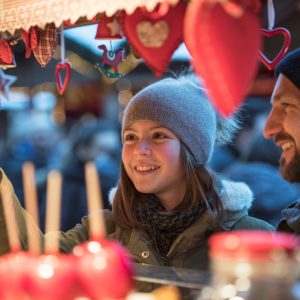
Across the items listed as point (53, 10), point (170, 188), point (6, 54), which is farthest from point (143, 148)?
point (53, 10)

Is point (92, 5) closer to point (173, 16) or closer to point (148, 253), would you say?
point (173, 16)

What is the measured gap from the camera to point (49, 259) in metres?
1.16

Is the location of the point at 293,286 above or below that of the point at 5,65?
below

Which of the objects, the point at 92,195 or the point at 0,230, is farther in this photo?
the point at 0,230

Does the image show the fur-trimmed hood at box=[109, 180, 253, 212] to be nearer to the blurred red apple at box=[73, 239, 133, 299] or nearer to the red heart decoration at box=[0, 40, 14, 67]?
the red heart decoration at box=[0, 40, 14, 67]

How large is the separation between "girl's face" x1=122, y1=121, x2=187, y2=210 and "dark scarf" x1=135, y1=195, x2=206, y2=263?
84mm

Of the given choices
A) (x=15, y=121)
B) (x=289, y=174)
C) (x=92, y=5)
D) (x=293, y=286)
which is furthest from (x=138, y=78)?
(x=293, y=286)

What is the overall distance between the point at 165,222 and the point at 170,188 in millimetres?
138

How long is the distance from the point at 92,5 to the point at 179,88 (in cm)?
92

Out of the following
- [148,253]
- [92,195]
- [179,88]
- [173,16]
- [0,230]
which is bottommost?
[148,253]

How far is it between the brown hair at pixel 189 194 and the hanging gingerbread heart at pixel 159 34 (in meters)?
0.92

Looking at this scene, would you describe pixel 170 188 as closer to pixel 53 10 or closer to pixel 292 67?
pixel 292 67

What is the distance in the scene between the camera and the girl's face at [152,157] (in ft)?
6.82

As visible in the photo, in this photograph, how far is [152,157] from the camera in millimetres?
2082
